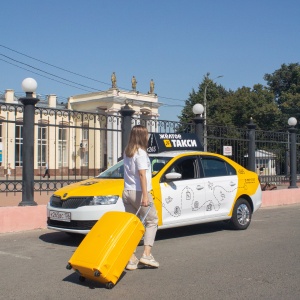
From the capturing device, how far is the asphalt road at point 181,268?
5262 millimetres

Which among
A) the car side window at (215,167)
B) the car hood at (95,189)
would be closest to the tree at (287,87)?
the car side window at (215,167)

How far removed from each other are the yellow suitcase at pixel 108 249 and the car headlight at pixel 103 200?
199 cm

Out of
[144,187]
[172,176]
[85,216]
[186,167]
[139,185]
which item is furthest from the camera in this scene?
[186,167]

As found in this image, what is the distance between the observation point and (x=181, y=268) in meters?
6.36

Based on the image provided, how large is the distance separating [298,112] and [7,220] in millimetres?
41079

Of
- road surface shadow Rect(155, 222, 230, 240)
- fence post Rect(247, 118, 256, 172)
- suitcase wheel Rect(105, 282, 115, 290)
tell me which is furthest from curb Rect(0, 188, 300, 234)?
fence post Rect(247, 118, 256, 172)

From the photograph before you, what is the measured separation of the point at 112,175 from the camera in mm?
8844

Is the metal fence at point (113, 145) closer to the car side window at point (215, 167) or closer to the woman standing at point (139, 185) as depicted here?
the car side window at point (215, 167)

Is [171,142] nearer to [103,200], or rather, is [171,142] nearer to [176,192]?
[176,192]

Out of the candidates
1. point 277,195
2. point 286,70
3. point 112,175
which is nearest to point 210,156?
point 112,175

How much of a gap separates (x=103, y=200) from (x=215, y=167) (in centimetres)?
276

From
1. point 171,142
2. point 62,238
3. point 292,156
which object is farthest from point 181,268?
point 292,156

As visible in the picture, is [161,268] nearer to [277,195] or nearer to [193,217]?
[193,217]

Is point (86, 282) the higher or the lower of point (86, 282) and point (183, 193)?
the lower
